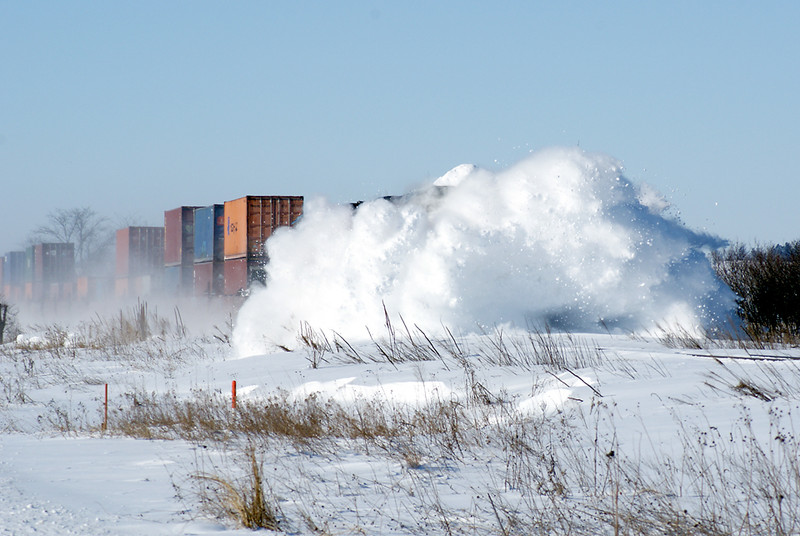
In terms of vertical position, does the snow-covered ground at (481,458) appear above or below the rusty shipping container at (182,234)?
below

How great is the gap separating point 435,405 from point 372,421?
0.76m

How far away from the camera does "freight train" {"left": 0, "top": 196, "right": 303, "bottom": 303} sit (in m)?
26.7

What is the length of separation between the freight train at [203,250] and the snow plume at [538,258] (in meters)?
3.83

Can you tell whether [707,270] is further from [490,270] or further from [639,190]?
[490,270]

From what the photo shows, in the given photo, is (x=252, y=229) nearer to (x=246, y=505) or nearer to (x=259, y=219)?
(x=259, y=219)

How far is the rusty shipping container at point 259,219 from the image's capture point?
87.1ft

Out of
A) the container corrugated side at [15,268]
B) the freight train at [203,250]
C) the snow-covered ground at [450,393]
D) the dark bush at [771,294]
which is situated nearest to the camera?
the snow-covered ground at [450,393]

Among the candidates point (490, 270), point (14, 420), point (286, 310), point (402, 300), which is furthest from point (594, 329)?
point (14, 420)

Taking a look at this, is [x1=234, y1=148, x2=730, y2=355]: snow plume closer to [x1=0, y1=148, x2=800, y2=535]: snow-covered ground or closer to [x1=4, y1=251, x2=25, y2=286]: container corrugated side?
[x1=0, y1=148, x2=800, y2=535]: snow-covered ground

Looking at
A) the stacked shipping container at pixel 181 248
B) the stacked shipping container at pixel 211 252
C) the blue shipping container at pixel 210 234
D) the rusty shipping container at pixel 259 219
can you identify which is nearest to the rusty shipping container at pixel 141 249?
the stacked shipping container at pixel 181 248

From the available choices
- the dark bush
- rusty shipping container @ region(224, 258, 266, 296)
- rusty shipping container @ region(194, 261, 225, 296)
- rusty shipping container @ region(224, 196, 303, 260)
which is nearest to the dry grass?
the dark bush

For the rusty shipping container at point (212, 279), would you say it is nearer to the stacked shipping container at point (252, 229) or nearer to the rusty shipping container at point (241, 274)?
the rusty shipping container at point (241, 274)

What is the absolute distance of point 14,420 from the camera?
1174cm

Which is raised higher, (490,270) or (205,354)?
(490,270)
